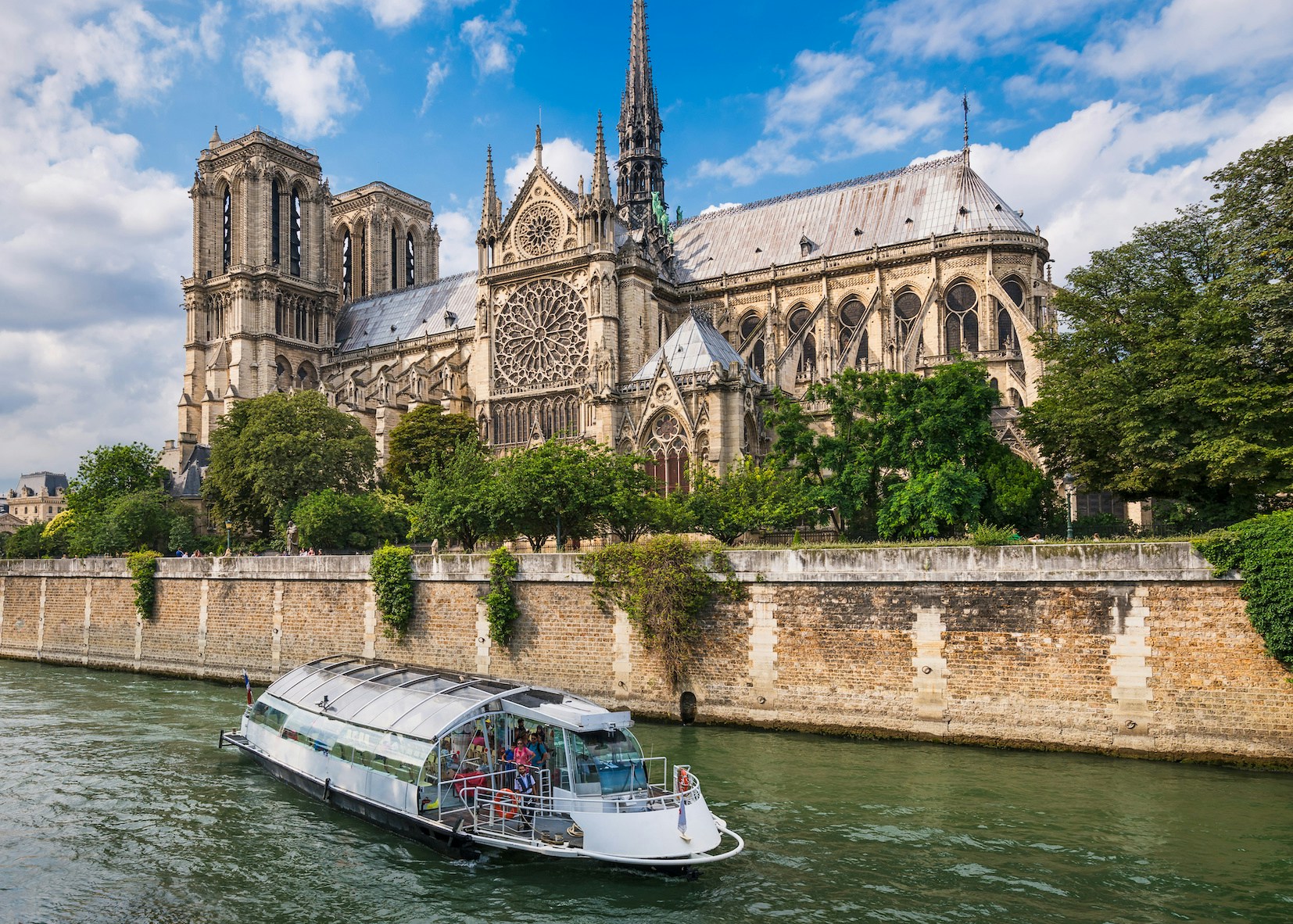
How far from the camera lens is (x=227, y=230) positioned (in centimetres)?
7619

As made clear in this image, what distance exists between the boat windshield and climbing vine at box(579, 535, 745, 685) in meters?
9.04

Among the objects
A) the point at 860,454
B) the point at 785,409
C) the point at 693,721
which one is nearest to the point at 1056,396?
the point at 860,454

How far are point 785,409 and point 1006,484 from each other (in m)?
7.25

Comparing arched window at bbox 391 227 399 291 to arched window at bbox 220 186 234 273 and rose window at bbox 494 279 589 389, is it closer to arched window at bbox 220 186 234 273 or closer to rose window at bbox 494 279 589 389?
arched window at bbox 220 186 234 273

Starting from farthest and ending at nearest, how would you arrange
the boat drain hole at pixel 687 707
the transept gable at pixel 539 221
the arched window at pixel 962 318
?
the transept gable at pixel 539 221, the arched window at pixel 962 318, the boat drain hole at pixel 687 707

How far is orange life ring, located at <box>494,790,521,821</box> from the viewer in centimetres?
1575

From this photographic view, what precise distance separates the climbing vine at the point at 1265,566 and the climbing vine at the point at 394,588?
20.7m

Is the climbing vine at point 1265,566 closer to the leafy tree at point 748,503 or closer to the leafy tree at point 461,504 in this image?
the leafy tree at point 748,503

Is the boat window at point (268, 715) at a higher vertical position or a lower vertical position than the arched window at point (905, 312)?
lower

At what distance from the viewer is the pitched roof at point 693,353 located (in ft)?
141

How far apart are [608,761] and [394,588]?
16430 mm

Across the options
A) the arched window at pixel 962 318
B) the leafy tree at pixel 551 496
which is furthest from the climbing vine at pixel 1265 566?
the arched window at pixel 962 318

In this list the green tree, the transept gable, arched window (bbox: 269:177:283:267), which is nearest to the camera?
the green tree

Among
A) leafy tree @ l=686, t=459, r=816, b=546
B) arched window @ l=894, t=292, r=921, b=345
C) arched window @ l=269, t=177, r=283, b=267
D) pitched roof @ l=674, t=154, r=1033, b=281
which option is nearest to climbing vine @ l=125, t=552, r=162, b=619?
leafy tree @ l=686, t=459, r=816, b=546
